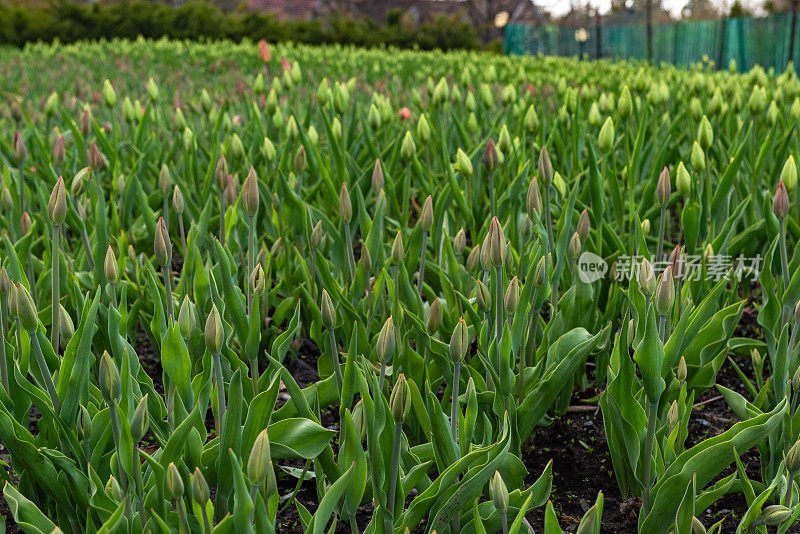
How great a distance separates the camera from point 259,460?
38.0 inches

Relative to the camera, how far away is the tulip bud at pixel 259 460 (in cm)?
95

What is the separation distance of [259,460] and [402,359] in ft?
2.46

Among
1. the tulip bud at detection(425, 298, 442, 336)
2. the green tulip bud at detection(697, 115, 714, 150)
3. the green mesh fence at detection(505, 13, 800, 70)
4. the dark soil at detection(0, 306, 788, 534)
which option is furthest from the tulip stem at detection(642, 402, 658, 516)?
the green mesh fence at detection(505, 13, 800, 70)

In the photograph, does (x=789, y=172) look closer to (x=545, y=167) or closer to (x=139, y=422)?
(x=545, y=167)

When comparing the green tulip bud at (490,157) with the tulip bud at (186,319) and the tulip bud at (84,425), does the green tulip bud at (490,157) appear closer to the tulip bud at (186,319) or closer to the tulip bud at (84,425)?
the tulip bud at (186,319)

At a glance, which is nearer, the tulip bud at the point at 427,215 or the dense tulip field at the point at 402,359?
the dense tulip field at the point at 402,359

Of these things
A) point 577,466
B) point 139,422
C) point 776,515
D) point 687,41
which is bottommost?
point 577,466

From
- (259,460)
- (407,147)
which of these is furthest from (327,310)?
(407,147)

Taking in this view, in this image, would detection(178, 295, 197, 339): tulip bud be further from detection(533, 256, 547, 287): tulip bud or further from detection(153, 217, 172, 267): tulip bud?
detection(533, 256, 547, 287): tulip bud

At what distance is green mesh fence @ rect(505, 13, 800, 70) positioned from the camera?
13.9 metres

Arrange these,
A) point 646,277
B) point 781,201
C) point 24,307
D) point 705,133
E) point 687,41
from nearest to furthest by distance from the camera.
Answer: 1. point 24,307
2. point 646,277
3. point 781,201
4. point 705,133
5. point 687,41

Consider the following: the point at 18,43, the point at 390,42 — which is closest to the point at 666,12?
the point at 390,42

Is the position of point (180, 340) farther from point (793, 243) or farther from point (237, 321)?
point (793, 243)

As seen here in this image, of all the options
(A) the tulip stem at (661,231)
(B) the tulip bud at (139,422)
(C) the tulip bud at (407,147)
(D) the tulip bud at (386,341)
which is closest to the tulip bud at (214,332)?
(B) the tulip bud at (139,422)
